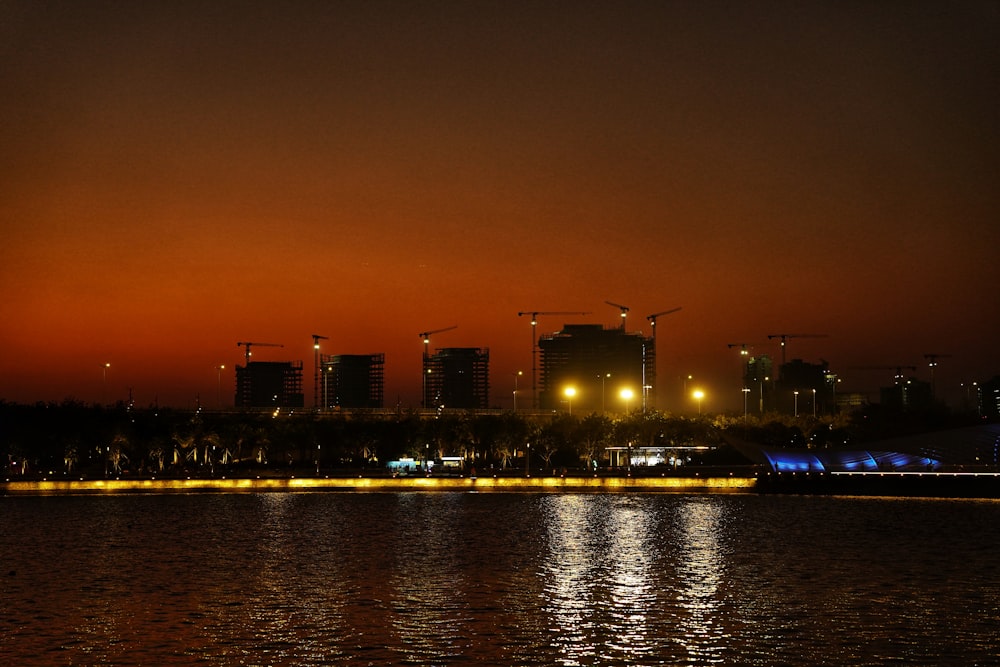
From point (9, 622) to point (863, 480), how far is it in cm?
10105

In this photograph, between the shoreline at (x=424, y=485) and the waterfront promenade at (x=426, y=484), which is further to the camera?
the waterfront promenade at (x=426, y=484)

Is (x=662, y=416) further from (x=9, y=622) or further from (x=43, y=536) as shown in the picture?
(x=9, y=622)

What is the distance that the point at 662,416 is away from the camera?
198 metres

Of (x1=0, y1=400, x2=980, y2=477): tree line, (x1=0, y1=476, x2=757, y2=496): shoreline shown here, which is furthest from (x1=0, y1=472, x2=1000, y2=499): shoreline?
(x1=0, y1=400, x2=980, y2=477): tree line

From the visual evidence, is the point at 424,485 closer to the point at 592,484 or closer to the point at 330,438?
the point at 592,484

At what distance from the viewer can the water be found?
39.1 m

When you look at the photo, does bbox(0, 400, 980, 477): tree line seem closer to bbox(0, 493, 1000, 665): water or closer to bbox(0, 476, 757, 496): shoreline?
bbox(0, 476, 757, 496): shoreline

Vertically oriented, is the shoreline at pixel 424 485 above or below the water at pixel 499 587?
above

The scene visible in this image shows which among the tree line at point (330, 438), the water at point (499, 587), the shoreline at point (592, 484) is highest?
the tree line at point (330, 438)

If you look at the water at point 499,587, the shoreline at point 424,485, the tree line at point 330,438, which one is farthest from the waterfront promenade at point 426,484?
the water at point 499,587

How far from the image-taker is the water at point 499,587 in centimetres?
3912

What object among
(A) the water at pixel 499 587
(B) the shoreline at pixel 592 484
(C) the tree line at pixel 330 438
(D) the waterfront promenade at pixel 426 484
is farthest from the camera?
(C) the tree line at pixel 330 438

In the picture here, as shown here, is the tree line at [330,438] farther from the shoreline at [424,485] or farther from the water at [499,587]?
the water at [499,587]

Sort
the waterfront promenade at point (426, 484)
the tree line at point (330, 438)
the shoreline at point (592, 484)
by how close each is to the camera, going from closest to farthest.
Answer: the shoreline at point (592, 484) < the waterfront promenade at point (426, 484) < the tree line at point (330, 438)
